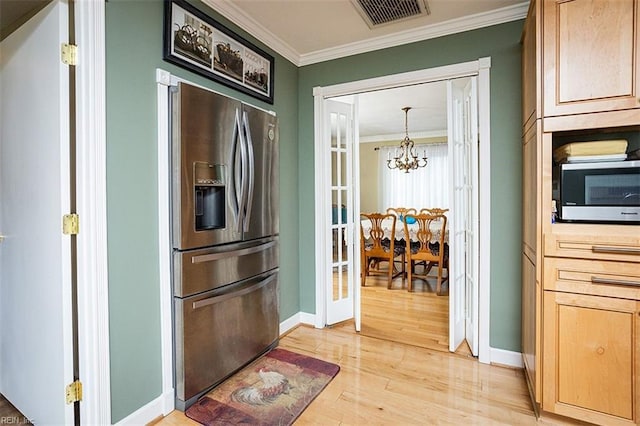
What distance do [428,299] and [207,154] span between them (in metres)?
3.22

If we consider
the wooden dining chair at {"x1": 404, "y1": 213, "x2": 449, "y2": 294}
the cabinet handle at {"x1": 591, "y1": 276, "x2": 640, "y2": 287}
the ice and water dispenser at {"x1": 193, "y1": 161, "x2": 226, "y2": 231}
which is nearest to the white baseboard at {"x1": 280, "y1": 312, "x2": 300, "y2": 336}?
the ice and water dispenser at {"x1": 193, "y1": 161, "x2": 226, "y2": 231}

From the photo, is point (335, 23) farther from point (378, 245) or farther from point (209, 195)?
point (378, 245)

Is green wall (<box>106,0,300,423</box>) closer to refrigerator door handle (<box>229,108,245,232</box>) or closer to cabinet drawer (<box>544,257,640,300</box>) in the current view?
refrigerator door handle (<box>229,108,245,232</box>)

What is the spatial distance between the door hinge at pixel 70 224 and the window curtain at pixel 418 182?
6319 mm

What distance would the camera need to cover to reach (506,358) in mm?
2404

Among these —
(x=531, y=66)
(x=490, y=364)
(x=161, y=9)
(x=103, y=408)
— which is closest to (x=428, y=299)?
(x=490, y=364)

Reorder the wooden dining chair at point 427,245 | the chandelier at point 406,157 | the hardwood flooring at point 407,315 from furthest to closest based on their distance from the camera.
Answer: the chandelier at point 406,157 < the wooden dining chair at point 427,245 < the hardwood flooring at point 407,315

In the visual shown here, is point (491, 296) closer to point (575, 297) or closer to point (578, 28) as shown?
point (575, 297)

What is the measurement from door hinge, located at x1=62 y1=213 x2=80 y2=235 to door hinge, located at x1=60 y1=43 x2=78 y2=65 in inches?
28.4

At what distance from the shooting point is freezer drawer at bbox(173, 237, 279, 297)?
1.86 meters

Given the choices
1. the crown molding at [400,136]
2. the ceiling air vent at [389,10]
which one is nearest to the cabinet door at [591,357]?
the ceiling air vent at [389,10]

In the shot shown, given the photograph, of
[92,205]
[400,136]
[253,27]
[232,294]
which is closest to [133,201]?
[92,205]

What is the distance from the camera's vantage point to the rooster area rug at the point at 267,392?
181 centimetres

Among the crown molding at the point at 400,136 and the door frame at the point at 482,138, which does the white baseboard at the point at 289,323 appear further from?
the crown molding at the point at 400,136
